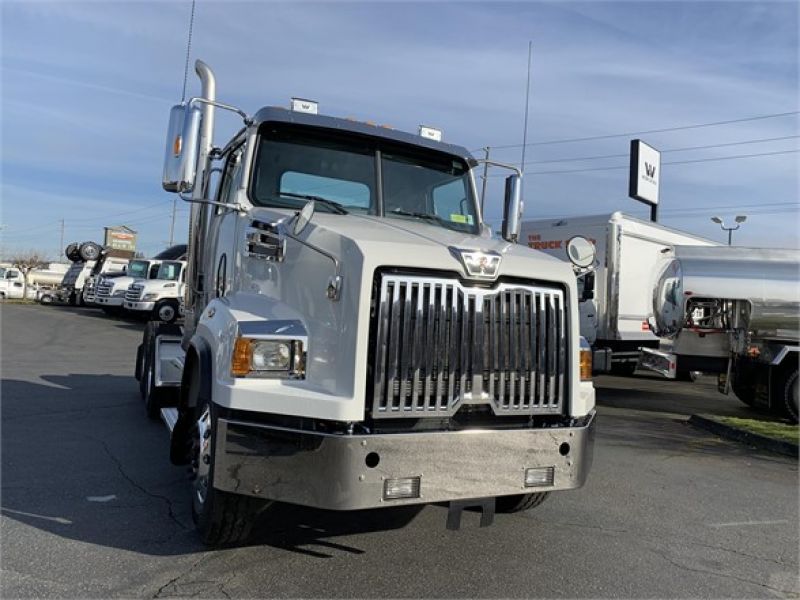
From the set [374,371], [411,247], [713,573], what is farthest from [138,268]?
[713,573]

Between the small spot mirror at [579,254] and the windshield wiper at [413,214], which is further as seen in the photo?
the small spot mirror at [579,254]

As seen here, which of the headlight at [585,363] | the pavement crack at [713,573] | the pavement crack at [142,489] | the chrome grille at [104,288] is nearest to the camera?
the pavement crack at [713,573]

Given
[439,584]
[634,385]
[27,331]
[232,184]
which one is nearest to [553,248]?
[634,385]

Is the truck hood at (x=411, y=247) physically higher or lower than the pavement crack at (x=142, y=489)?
higher

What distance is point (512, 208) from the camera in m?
5.98

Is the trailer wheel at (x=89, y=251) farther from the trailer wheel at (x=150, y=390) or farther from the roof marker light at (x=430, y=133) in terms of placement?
the roof marker light at (x=430, y=133)

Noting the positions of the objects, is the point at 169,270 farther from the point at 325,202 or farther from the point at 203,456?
the point at 203,456

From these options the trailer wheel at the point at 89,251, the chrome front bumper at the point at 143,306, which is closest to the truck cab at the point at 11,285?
the trailer wheel at the point at 89,251

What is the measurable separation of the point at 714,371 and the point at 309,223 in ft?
29.1

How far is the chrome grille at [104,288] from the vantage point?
90.7 feet

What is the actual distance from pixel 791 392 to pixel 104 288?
25.6 metres

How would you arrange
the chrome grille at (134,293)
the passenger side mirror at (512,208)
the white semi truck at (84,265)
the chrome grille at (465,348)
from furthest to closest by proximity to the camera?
the white semi truck at (84,265)
the chrome grille at (134,293)
the passenger side mirror at (512,208)
the chrome grille at (465,348)

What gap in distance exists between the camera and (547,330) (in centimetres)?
390

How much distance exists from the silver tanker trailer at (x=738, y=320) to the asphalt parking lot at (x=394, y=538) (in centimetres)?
324
